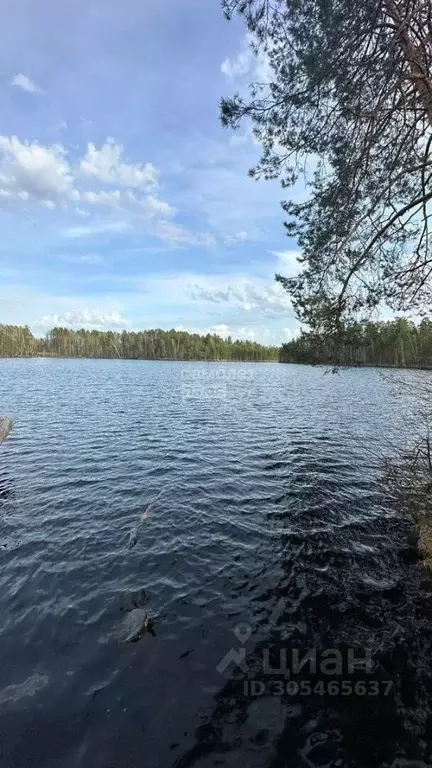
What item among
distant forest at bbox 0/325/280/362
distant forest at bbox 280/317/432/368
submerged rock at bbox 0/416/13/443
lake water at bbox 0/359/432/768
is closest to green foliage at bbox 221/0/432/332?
distant forest at bbox 280/317/432/368

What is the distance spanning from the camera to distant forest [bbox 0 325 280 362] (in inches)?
6260

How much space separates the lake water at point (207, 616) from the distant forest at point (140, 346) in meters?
146

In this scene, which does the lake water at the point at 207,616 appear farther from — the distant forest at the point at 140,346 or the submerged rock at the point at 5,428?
the distant forest at the point at 140,346

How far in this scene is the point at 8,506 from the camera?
10922 mm

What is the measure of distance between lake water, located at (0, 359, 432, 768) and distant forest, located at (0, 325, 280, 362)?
5760 inches

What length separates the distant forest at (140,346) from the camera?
159 m

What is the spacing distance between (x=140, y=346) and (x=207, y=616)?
162m

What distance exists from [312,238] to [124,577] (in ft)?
29.8

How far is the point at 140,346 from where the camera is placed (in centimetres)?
16350

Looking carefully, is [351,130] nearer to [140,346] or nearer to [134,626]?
[134,626]

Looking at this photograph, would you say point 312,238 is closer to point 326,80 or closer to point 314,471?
point 326,80
